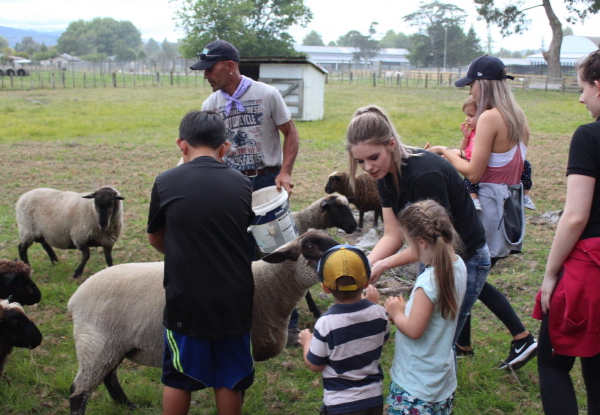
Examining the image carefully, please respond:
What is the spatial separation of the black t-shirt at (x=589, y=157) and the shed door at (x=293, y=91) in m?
15.5

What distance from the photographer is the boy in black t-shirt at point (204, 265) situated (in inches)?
87.0

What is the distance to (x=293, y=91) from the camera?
1739 cm

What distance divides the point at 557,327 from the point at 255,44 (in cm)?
4863

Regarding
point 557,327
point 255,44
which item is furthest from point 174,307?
point 255,44

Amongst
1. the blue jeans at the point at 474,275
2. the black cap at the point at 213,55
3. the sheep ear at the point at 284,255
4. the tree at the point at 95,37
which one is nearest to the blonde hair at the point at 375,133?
the blue jeans at the point at 474,275

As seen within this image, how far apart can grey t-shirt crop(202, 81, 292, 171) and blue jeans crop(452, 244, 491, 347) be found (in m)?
1.93

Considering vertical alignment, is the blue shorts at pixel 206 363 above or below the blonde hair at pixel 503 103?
below

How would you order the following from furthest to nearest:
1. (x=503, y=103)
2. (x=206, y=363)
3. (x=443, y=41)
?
(x=443, y=41) < (x=503, y=103) < (x=206, y=363)

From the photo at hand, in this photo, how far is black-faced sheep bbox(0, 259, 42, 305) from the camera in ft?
13.2

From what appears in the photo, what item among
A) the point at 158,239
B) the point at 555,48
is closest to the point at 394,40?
the point at 555,48

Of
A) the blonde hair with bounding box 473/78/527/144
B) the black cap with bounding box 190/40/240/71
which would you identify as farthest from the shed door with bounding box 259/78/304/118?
the blonde hair with bounding box 473/78/527/144

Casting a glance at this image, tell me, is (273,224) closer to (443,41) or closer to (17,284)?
(17,284)

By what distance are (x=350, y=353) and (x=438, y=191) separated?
32.3 inches

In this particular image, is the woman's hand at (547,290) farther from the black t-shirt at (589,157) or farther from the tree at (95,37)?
the tree at (95,37)
